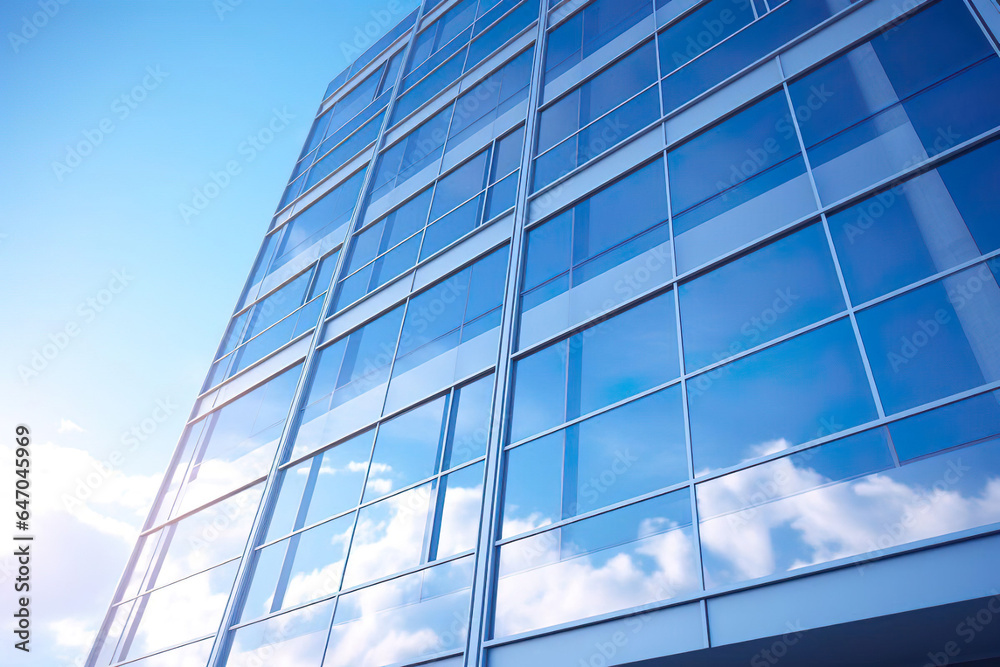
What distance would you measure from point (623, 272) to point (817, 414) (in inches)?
162

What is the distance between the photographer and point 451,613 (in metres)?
9.16

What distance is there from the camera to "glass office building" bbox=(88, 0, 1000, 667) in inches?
259

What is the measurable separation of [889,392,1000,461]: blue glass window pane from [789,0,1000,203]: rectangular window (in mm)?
3277

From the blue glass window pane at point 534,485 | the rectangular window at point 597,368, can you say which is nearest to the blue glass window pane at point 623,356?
the rectangular window at point 597,368

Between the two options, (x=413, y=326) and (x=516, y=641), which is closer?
(x=516, y=641)

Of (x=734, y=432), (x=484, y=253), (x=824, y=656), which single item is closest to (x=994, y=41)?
(x=734, y=432)

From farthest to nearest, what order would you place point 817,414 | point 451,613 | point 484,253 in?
1. point 484,253
2. point 451,613
3. point 817,414

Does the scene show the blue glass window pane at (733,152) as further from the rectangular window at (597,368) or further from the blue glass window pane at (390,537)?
the blue glass window pane at (390,537)

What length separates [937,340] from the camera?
6.86m

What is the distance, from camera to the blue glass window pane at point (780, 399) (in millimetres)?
7172

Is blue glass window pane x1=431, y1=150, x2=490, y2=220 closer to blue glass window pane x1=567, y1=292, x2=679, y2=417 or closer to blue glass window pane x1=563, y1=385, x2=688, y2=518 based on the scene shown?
blue glass window pane x1=567, y1=292, x2=679, y2=417

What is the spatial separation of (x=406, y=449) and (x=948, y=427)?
7.94m

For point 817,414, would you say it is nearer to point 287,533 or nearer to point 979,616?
point 979,616

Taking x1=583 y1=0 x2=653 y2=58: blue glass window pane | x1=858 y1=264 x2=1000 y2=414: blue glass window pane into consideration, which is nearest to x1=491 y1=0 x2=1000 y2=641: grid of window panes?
x1=858 y1=264 x2=1000 y2=414: blue glass window pane
